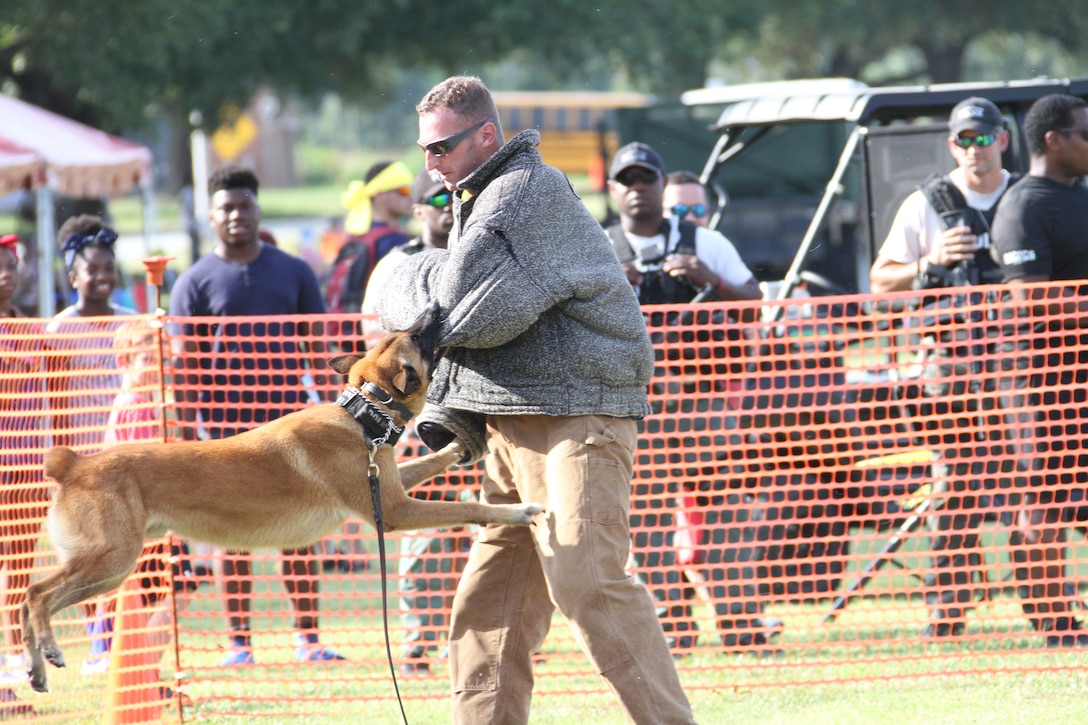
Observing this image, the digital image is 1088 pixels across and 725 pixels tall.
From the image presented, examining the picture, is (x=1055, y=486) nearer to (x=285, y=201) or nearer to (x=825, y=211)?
(x=825, y=211)

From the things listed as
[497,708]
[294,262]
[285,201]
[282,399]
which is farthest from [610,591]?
[285,201]

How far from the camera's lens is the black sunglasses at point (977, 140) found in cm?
586

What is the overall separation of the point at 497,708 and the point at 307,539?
956 mm

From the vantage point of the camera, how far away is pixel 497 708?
3.99m

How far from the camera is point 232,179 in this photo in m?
6.53

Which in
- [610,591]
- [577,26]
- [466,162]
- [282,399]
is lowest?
[610,591]

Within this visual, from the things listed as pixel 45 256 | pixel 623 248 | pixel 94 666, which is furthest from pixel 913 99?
pixel 45 256

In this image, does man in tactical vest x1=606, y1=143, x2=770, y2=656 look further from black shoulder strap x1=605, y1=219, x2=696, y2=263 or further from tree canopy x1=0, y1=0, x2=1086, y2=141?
tree canopy x1=0, y1=0, x2=1086, y2=141

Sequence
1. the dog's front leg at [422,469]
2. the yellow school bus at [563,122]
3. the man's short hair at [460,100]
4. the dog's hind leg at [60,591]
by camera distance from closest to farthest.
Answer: the man's short hair at [460,100]
the dog's hind leg at [60,591]
the dog's front leg at [422,469]
the yellow school bus at [563,122]

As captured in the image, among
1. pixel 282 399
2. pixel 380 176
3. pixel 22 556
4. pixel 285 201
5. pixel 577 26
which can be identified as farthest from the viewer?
pixel 285 201

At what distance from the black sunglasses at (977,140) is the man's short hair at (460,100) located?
3.05 m

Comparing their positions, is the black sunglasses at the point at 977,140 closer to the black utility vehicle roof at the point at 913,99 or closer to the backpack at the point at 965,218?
the backpack at the point at 965,218

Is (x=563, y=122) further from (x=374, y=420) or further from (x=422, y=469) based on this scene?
(x=374, y=420)

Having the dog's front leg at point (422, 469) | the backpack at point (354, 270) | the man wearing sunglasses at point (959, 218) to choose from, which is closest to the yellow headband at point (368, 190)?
the backpack at point (354, 270)
